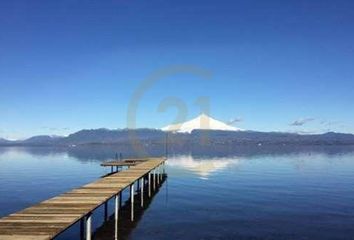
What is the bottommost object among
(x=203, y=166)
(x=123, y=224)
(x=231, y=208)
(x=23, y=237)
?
(x=123, y=224)

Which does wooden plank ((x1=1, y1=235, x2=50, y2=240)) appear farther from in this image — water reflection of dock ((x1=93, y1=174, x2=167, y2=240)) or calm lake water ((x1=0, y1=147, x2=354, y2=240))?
calm lake water ((x1=0, y1=147, x2=354, y2=240))

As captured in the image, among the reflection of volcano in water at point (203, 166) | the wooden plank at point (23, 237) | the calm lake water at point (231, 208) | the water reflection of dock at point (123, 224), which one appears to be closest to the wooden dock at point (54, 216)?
the wooden plank at point (23, 237)

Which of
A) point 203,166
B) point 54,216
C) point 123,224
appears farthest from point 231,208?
point 203,166

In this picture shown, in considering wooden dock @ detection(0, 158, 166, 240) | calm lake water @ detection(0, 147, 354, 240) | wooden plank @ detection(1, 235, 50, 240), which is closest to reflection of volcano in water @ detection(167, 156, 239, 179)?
calm lake water @ detection(0, 147, 354, 240)

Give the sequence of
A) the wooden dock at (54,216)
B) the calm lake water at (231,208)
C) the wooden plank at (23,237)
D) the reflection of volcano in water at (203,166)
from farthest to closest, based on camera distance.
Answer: the reflection of volcano in water at (203,166)
the calm lake water at (231,208)
the wooden dock at (54,216)
the wooden plank at (23,237)

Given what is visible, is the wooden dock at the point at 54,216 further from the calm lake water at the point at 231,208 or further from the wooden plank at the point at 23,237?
the calm lake water at the point at 231,208

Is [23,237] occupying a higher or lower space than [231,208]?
higher

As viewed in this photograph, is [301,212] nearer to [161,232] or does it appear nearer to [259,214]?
[259,214]

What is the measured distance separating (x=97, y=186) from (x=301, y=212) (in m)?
17.2

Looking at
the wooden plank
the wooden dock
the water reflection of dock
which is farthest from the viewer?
the water reflection of dock

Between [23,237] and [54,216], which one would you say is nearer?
[23,237]

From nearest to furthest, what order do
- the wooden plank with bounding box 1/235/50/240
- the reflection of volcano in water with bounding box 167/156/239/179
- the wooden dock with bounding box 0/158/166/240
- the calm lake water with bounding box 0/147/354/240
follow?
the wooden plank with bounding box 1/235/50/240 → the wooden dock with bounding box 0/158/166/240 → the calm lake water with bounding box 0/147/354/240 → the reflection of volcano in water with bounding box 167/156/239/179

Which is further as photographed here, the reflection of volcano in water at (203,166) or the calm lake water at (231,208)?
the reflection of volcano in water at (203,166)

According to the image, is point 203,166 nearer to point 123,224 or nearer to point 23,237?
point 123,224
